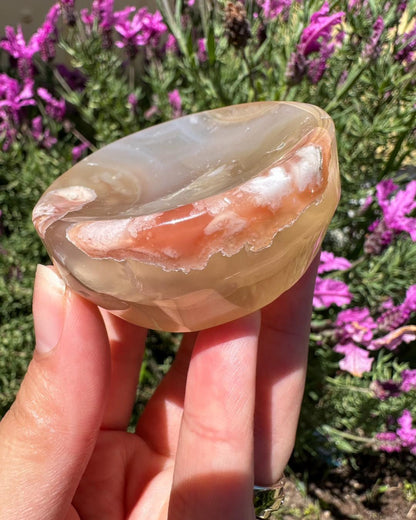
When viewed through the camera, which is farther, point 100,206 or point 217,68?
point 217,68

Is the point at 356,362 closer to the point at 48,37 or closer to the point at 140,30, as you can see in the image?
the point at 140,30

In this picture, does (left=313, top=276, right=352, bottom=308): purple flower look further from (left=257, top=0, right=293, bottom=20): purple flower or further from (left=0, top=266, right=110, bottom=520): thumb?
(left=257, top=0, right=293, bottom=20): purple flower

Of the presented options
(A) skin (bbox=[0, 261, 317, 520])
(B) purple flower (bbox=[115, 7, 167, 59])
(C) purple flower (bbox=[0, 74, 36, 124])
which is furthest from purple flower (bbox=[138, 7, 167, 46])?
(A) skin (bbox=[0, 261, 317, 520])

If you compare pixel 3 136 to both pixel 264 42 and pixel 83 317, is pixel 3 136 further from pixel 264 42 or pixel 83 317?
pixel 83 317

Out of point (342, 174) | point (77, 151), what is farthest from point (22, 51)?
point (342, 174)

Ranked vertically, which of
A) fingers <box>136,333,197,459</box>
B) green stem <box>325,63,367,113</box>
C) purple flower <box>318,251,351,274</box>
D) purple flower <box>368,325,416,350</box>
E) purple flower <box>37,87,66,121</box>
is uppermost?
green stem <box>325,63,367,113</box>

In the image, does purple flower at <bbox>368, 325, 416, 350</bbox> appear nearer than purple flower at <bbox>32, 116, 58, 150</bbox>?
Yes

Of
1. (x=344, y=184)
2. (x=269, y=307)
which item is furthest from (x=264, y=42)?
(x=269, y=307)
